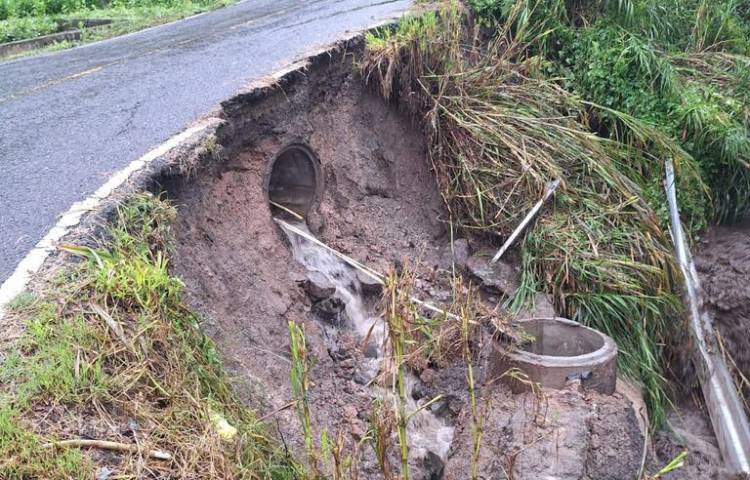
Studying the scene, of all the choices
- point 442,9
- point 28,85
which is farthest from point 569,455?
point 28,85

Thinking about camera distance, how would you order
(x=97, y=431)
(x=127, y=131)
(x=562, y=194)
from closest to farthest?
(x=97, y=431), (x=127, y=131), (x=562, y=194)

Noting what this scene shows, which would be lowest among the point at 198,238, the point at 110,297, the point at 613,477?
the point at 613,477

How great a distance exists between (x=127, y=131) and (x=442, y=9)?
3.46 metres

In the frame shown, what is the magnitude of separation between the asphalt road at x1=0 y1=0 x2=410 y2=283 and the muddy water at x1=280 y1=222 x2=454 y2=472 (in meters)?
1.40

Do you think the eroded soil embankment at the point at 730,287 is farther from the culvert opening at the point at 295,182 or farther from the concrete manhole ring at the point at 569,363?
the culvert opening at the point at 295,182

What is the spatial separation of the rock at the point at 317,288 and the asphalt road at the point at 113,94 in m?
1.44

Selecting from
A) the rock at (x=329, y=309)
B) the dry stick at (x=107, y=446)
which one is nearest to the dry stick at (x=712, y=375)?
the rock at (x=329, y=309)

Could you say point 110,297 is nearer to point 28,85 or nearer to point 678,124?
point 28,85

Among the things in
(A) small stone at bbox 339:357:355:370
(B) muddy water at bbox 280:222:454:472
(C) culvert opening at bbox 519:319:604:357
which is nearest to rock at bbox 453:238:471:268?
(B) muddy water at bbox 280:222:454:472

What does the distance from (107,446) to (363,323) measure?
2.96 metres

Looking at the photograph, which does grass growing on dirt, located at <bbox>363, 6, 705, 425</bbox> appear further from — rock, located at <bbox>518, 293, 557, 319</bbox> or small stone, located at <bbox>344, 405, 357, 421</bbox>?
small stone, located at <bbox>344, 405, 357, 421</bbox>

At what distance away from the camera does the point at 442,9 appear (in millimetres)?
6828

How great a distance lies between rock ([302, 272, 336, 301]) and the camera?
501 centimetres

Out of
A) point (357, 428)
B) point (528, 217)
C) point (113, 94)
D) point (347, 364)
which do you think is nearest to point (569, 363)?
point (357, 428)
